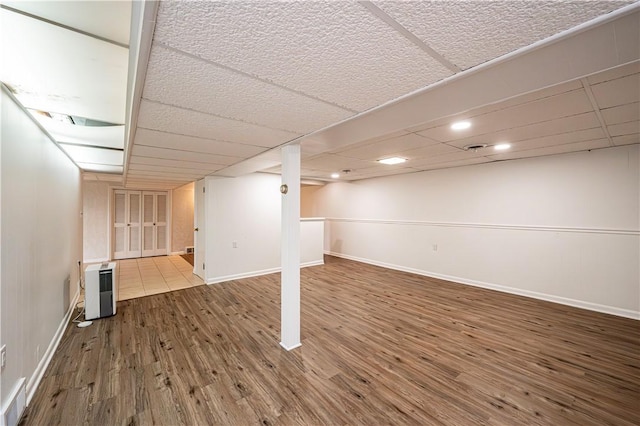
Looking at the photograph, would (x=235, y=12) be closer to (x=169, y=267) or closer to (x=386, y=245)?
(x=386, y=245)

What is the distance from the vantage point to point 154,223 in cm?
766

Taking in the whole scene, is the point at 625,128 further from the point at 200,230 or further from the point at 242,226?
the point at 200,230

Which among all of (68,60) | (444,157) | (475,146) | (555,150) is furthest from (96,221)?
(555,150)

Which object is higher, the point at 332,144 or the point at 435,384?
the point at 332,144

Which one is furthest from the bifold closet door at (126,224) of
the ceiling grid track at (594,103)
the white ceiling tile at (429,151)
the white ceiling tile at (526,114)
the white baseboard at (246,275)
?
the ceiling grid track at (594,103)

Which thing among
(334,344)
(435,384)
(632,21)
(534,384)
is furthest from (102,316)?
(632,21)

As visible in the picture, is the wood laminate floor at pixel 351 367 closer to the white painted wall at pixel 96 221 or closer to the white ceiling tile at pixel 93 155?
the white ceiling tile at pixel 93 155

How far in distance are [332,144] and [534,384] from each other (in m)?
2.69

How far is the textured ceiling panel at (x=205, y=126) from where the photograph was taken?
5.51 ft

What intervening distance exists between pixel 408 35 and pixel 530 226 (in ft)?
14.5

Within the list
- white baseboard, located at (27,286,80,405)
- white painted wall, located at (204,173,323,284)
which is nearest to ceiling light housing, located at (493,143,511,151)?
white painted wall, located at (204,173,323,284)

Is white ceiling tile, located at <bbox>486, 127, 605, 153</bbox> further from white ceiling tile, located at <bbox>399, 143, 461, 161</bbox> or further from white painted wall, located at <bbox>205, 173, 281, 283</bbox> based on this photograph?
white painted wall, located at <bbox>205, 173, 281, 283</bbox>

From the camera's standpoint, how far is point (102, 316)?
330cm

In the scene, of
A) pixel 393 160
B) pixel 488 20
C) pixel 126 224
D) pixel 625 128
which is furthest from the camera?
pixel 126 224
